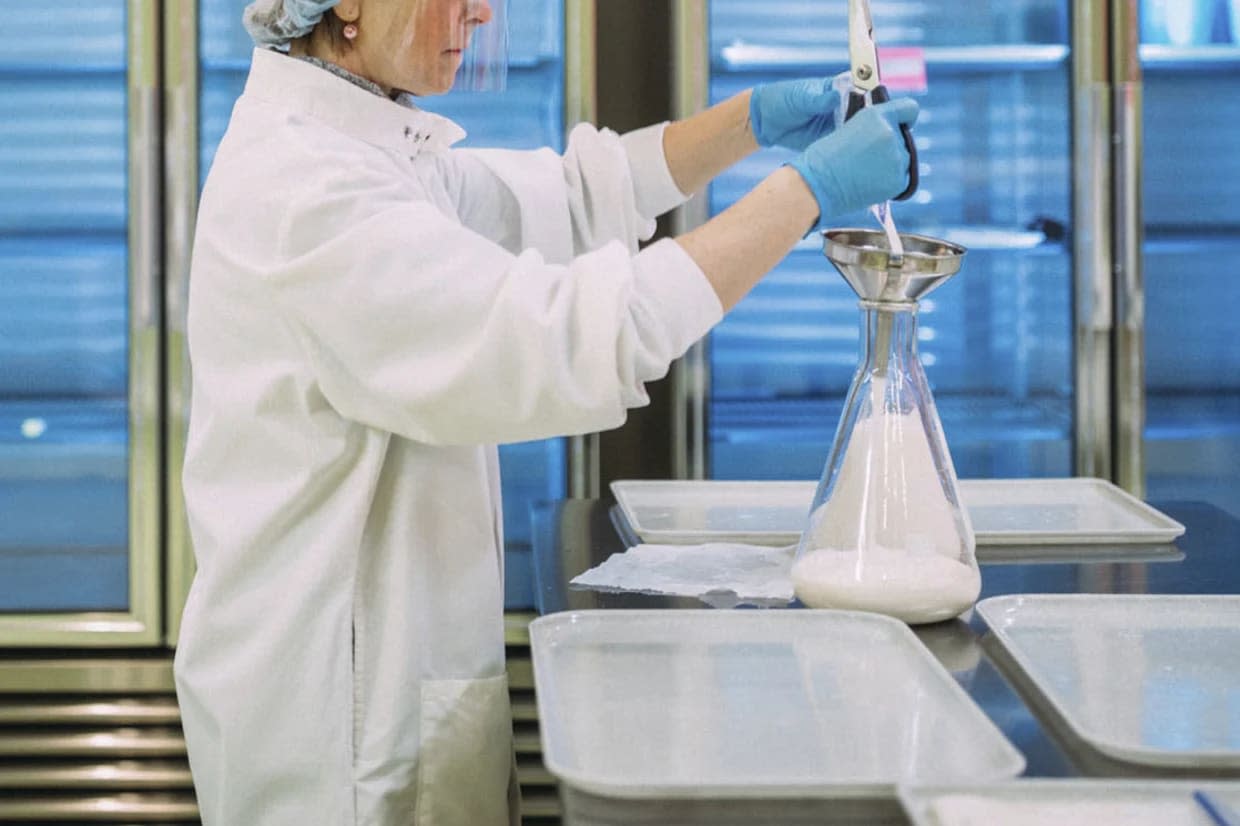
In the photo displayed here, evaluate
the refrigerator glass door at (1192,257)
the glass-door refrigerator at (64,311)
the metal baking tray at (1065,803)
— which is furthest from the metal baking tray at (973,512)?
the glass-door refrigerator at (64,311)

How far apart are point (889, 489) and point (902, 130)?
0.42 meters

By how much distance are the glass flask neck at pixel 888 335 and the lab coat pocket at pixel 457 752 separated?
0.54 meters

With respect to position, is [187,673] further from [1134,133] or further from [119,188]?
[1134,133]

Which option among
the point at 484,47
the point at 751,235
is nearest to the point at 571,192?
the point at 484,47

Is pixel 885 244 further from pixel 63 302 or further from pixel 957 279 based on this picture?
pixel 63 302

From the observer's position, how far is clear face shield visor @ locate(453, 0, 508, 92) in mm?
1717

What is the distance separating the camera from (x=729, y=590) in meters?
1.65

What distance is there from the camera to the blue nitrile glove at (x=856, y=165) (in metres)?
1.58

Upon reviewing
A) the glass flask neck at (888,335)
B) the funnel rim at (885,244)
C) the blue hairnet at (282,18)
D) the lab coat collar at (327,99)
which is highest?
the blue hairnet at (282,18)

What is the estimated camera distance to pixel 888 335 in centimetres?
155

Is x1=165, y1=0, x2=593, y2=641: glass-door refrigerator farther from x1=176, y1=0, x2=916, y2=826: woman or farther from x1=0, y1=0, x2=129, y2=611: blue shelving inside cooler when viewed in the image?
x1=176, y1=0, x2=916, y2=826: woman

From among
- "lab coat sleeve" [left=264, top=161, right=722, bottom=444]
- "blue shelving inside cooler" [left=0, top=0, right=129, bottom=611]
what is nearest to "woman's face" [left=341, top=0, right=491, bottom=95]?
"lab coat sleeve" [left=264, top=161, right=722, bottom=444]

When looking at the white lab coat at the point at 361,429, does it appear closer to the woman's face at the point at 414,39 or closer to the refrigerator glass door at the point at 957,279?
the woman's face at the point at 414,39

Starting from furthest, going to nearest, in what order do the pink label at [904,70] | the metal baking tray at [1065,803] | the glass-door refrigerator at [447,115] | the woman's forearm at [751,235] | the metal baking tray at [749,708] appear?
the glass-door refrigerator at [447,115], the pink label at [904,70], the woman's forearm at [751,235], the metal baking tray at [749,708], the metal baking tray at [1065,803]
